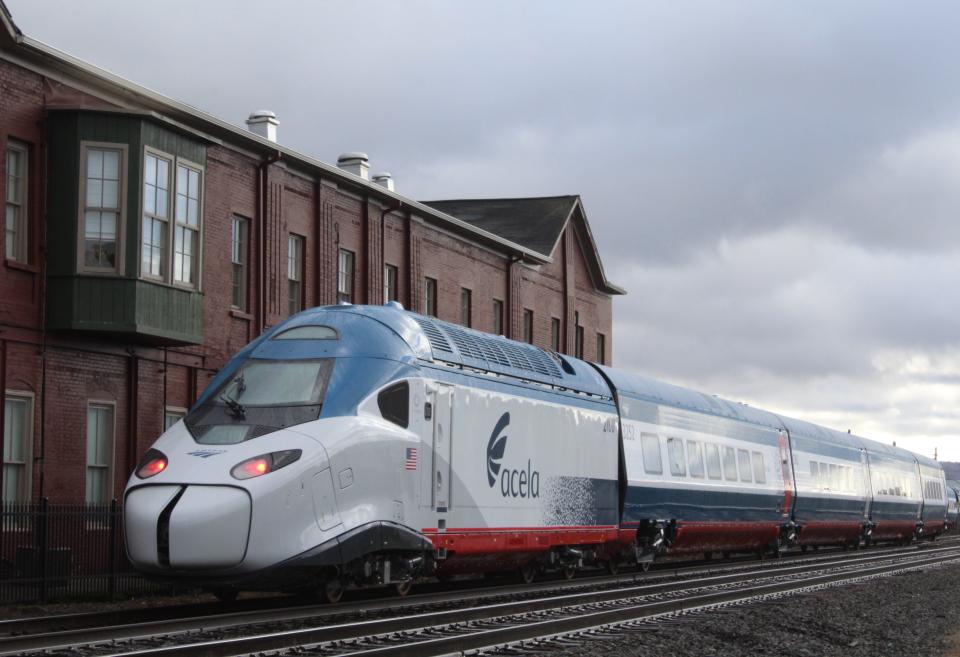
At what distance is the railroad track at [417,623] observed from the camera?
11594 millimetres

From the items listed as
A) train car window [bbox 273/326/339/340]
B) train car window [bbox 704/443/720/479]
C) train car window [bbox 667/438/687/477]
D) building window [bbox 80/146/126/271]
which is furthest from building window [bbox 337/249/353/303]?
train car window [bbox 273/326/339/340]

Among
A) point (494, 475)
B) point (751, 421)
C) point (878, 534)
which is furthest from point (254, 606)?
point (878, 534)

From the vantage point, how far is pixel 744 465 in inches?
1216

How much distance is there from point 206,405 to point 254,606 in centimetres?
272

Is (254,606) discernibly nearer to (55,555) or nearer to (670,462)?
(55,555)

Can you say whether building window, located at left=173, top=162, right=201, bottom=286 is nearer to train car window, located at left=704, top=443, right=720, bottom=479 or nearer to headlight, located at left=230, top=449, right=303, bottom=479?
headlight, located at left=230, top=449, right=303, bottom=479

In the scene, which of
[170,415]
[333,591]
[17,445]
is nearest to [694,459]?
[170,415]

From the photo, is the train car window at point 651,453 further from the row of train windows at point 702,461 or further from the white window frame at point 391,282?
the white window frame at point 391,282

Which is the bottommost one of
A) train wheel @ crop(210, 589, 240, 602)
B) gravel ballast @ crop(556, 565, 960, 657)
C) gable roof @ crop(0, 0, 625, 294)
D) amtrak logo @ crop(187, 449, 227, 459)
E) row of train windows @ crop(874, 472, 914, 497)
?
gravel ballast @ crop(556, 565, 960, 657)

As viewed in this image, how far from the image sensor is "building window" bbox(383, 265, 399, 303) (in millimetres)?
32188

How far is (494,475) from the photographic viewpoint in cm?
1873

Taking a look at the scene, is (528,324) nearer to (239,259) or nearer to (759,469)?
(759,469)

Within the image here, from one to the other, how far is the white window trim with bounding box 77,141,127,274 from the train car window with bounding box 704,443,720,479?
1291cm

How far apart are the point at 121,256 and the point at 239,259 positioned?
4998mm
